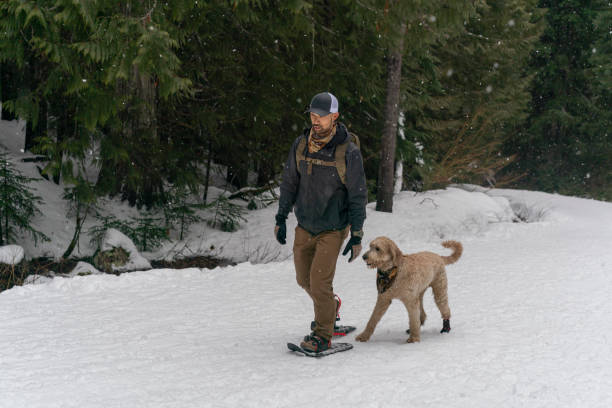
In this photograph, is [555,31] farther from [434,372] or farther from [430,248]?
[434,372]

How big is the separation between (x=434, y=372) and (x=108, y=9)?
631 cm

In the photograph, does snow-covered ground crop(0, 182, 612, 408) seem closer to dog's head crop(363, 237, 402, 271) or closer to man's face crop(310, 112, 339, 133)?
dog's head crop(363, 237, 402, 271)

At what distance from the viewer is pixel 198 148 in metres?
13.2

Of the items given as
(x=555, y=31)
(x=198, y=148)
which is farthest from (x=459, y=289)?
(x=555, y=31)

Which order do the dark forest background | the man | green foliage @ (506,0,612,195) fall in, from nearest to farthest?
the man
the dark forest background
green foliage @ (506,0,612,195)

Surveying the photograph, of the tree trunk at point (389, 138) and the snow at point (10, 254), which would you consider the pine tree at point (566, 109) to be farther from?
the snow at point (10, 254)

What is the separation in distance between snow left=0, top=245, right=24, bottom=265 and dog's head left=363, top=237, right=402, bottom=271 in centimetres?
576

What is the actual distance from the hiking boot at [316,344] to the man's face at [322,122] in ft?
6.22

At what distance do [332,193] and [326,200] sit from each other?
0.08m

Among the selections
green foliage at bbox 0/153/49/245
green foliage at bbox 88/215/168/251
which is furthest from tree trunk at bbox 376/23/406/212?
green foliage at bbox 0/153/49/245

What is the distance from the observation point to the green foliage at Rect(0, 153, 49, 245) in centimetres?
874

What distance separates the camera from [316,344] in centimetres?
503

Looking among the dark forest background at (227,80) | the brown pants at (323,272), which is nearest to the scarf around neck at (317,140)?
the brown pants at (323,272)

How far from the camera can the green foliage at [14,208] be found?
344 inches
